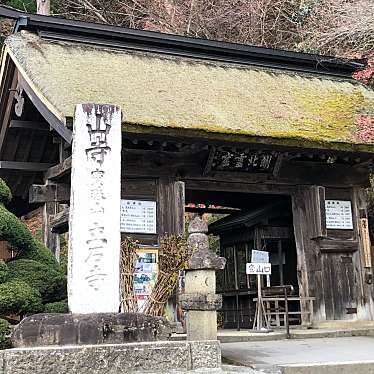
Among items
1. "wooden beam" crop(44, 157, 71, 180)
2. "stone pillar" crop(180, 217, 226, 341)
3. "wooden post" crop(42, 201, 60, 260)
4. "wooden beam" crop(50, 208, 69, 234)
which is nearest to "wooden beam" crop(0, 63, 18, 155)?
"wooden beam" crop(44, 157, 71, 180)

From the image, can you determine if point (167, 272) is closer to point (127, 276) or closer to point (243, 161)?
point (127, 276)

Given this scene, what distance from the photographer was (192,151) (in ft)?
33.7

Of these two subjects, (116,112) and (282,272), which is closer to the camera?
A: (116,112)

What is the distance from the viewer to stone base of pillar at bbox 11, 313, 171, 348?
18.2ft

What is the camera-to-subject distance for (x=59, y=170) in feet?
33.0

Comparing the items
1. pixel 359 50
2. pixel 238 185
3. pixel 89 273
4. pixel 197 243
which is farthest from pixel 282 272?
pixel 89 273

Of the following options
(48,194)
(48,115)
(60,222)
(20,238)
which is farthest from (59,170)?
(20,238)

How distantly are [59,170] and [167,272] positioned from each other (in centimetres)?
305

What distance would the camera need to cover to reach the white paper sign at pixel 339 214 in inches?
434

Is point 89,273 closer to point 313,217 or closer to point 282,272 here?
point 313,217

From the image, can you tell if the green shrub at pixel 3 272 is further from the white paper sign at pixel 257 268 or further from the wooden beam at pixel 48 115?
the white paper sign at pixel 257 268

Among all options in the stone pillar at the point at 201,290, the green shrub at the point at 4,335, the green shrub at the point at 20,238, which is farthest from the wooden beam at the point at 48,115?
the green shrub at the point at 4,335

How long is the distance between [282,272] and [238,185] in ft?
12.4

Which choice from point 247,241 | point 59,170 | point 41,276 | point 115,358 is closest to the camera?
point 115,358
